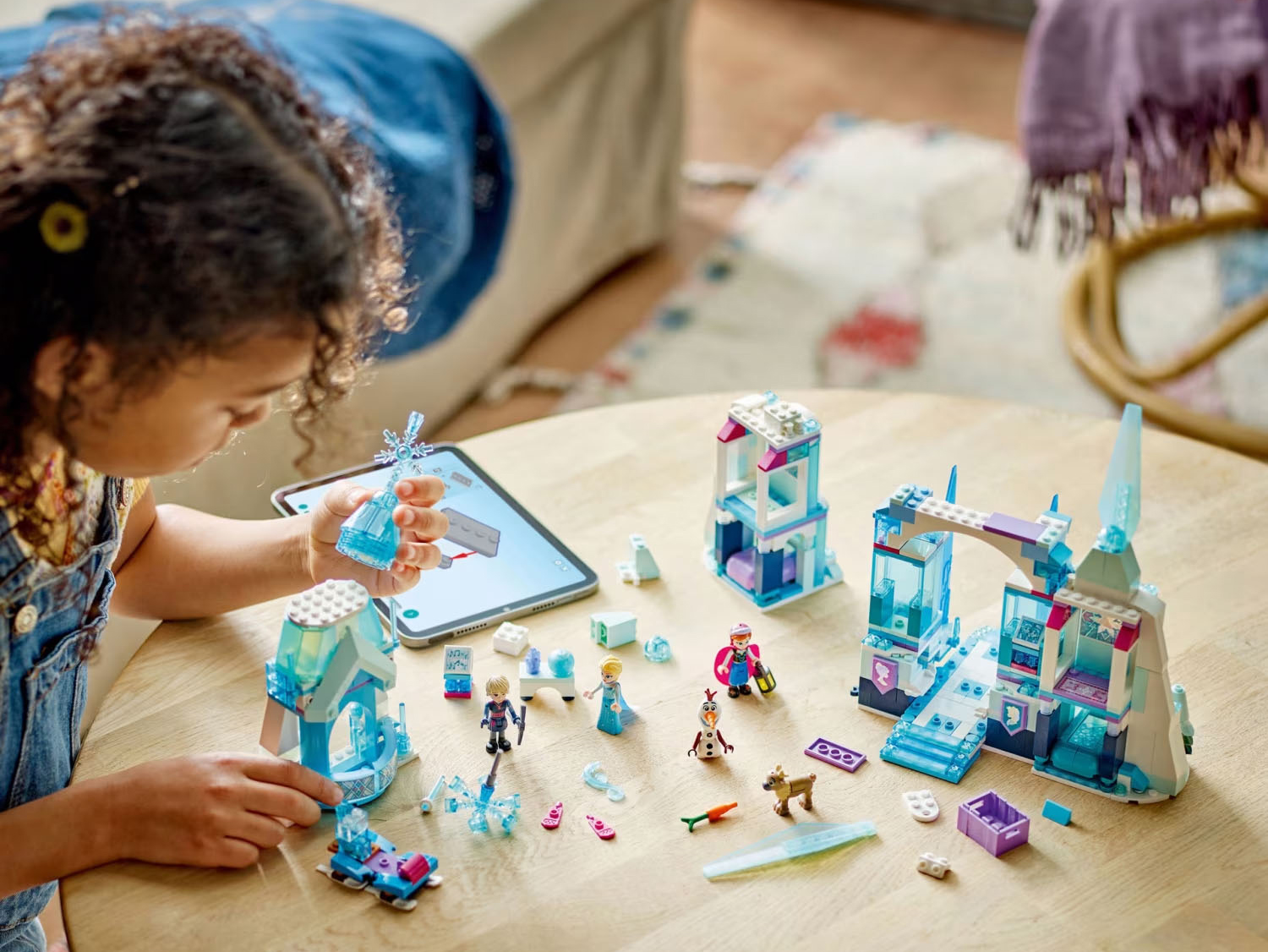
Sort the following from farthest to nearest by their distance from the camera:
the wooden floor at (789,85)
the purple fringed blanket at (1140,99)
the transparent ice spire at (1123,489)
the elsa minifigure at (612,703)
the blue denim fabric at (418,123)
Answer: the wooden floor at (789,85) < the purple fringed blanket at (1140,99) < the blue denim fabric at (418,123) < the elsa minifigure at (612,703) < the transparent ice spire at (1123,489)

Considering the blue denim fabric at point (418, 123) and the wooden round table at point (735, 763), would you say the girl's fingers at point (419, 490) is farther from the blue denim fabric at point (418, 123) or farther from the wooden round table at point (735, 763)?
the blue denim fabric at point (418, 123)

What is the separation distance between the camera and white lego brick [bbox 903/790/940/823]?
0.85m

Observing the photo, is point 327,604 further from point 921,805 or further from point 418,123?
point 418,123

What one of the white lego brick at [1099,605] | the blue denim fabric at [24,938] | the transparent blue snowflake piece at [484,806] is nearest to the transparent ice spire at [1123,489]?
the white lego brick at [1099,605]

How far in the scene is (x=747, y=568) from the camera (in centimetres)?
104

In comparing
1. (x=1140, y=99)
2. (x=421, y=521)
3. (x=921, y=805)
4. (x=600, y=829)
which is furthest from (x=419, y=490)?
(x=1140, y=99)

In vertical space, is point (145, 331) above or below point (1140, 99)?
above

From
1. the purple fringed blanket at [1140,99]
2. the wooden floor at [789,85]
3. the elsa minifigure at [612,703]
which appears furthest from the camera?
the wooden floor at [789,85]

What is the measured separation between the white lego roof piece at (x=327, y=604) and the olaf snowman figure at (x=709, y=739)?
226 mm

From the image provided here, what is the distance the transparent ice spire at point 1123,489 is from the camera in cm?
79

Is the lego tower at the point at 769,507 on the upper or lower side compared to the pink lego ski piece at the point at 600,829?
upper

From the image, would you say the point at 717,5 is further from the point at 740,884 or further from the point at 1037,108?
the point at 740,884

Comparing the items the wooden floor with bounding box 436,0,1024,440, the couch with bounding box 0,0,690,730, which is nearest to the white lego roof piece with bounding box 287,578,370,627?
the couch with bounding box 0,0,690,730

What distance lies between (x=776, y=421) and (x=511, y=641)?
236 mm
